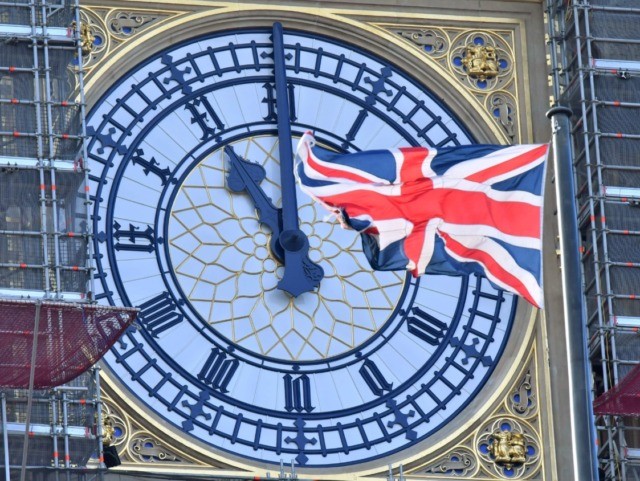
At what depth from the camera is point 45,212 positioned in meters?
20.2

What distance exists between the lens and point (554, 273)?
21.5 m

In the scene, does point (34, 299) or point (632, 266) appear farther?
point (632, 266)

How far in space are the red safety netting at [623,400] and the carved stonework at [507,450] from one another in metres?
0.70

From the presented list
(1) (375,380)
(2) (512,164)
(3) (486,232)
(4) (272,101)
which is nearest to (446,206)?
(3) (486,232)

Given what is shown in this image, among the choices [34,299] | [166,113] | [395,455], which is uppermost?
[166,113]

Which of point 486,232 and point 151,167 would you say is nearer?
point 486,232

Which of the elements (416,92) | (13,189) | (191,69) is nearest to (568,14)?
(416,92)

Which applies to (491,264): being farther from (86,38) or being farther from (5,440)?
(86,38)

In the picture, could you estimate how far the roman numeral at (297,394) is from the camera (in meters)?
20.5

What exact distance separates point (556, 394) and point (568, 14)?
341 cm

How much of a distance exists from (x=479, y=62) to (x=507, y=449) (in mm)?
3493

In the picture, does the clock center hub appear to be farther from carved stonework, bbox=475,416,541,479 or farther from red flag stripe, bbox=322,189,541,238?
red flag stripe, bbox=322,189,541,238

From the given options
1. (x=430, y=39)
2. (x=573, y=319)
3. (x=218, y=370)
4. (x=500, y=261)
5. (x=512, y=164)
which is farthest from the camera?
(x=430, y=39)

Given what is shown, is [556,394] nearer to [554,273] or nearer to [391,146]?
[554,273]
